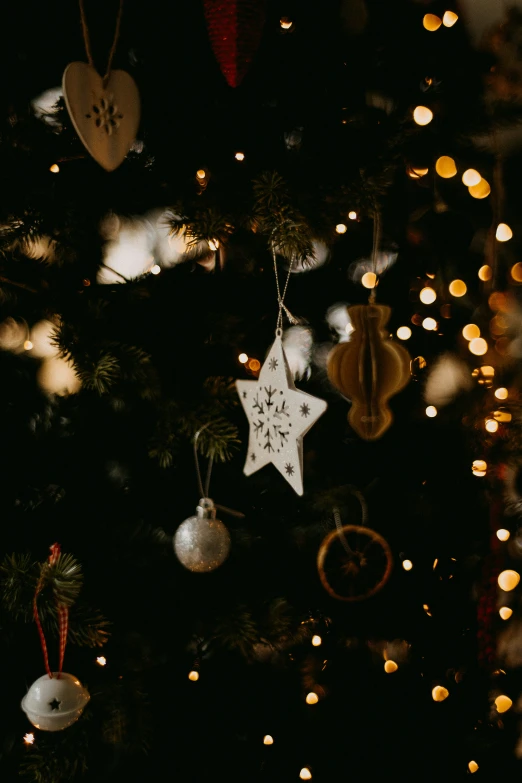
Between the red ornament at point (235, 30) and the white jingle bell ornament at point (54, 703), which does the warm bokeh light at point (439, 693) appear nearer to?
the white jingle bell ornament at point (54, 703)

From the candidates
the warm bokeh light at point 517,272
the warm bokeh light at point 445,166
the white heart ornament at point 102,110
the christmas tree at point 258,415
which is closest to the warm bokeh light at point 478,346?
the christmas tree at point 258,415

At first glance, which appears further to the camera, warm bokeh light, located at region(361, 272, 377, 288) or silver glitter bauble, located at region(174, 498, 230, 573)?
warm bokeh light, located at region(361, 272, 377, 288)

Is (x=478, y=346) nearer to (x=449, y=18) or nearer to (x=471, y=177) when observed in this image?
(x=471, y=177)

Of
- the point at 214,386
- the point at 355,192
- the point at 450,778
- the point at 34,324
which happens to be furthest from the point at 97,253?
the point at 450,778

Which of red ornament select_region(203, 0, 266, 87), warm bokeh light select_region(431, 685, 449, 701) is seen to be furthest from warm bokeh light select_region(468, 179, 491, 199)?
warm bokeh light select_region(431, 685, 449, 701)

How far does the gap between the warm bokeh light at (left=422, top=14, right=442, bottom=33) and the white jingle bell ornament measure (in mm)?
958

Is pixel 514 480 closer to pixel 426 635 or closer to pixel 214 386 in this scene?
pixel 426 635

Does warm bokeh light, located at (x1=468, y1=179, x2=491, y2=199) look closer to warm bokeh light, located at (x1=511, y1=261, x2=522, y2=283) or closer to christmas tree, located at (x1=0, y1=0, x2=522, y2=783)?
christmas tree, located at (x1=0, y1=0, x2=522, y2=783)

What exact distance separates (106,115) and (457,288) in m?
0.52

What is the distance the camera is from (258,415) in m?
0.84

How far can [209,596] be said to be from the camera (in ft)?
3.20

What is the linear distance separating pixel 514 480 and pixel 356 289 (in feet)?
1.25

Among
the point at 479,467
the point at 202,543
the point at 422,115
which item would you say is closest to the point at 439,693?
the point at 479,467

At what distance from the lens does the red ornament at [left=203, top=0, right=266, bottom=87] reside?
762mm
